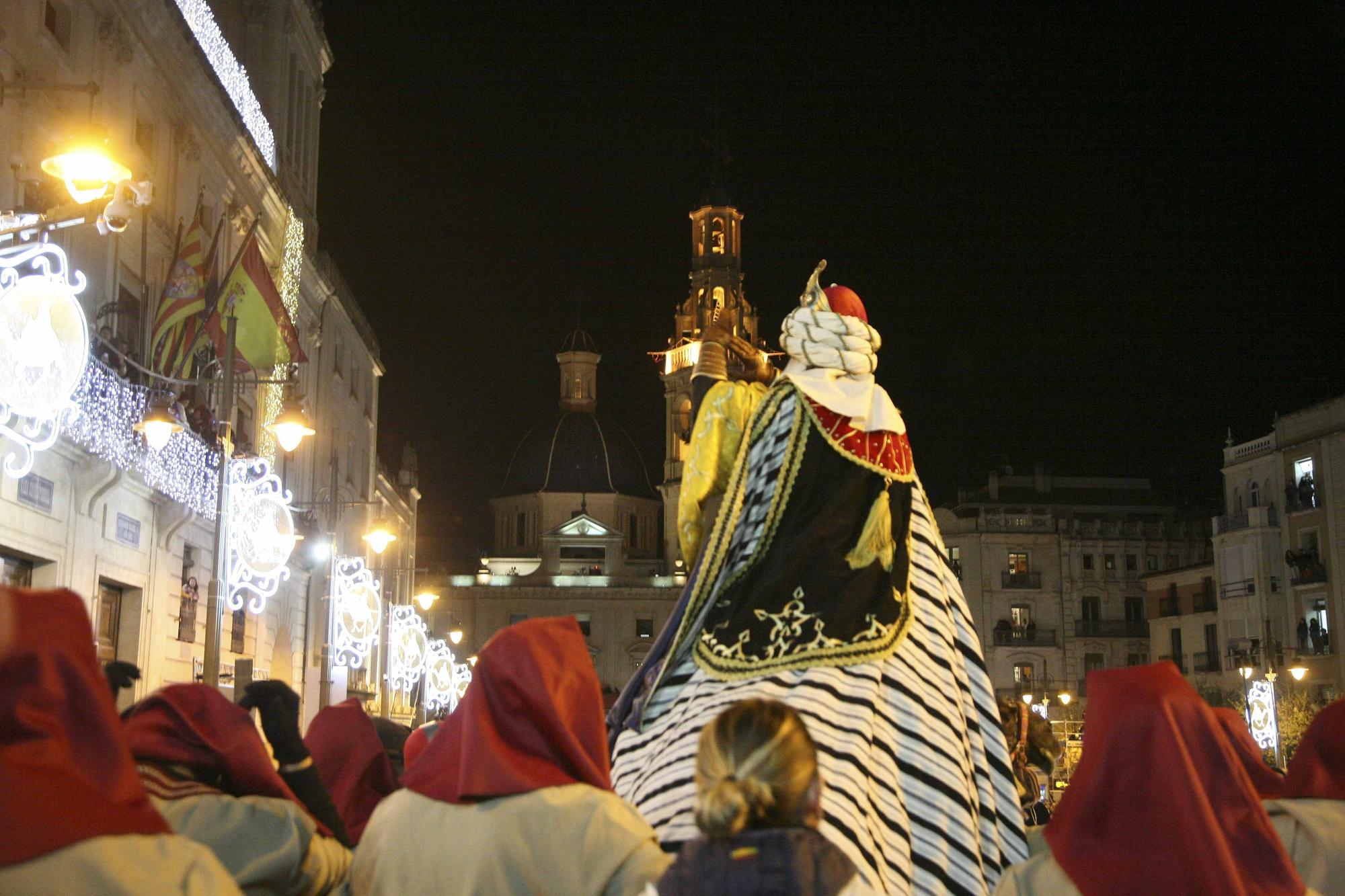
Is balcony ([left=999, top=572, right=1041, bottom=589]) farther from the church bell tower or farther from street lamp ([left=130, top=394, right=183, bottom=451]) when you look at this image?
street lamp ([left=130, top=394, right=183, bottom=451])

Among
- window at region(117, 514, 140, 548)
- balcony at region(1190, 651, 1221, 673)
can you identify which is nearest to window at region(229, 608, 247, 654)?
window at region(117, 514, 140, 548)

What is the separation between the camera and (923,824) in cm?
485

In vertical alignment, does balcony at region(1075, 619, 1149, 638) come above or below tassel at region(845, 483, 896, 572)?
above

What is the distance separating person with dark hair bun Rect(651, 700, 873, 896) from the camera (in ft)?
10.0

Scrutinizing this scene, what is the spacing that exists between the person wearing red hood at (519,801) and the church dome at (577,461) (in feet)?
295

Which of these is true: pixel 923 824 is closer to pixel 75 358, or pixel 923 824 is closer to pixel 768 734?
pixel 768 734

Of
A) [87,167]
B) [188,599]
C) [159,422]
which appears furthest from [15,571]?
[87,167]

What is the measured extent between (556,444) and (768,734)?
92.9 metres

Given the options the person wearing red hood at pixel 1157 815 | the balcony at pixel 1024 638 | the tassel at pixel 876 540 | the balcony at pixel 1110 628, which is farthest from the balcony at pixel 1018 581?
the person wearing red hood at pixel 1157 815

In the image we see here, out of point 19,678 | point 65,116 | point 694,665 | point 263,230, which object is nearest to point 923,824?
point 694,665

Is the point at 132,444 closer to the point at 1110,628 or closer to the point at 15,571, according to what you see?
the point at 15,571

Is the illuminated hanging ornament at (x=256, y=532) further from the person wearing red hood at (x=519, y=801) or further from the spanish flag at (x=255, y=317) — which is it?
the person wearing red hood at (x=519, y=801)

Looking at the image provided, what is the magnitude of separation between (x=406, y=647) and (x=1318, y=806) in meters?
37.7

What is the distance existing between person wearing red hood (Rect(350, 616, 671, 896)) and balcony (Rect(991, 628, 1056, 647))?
224 ft
